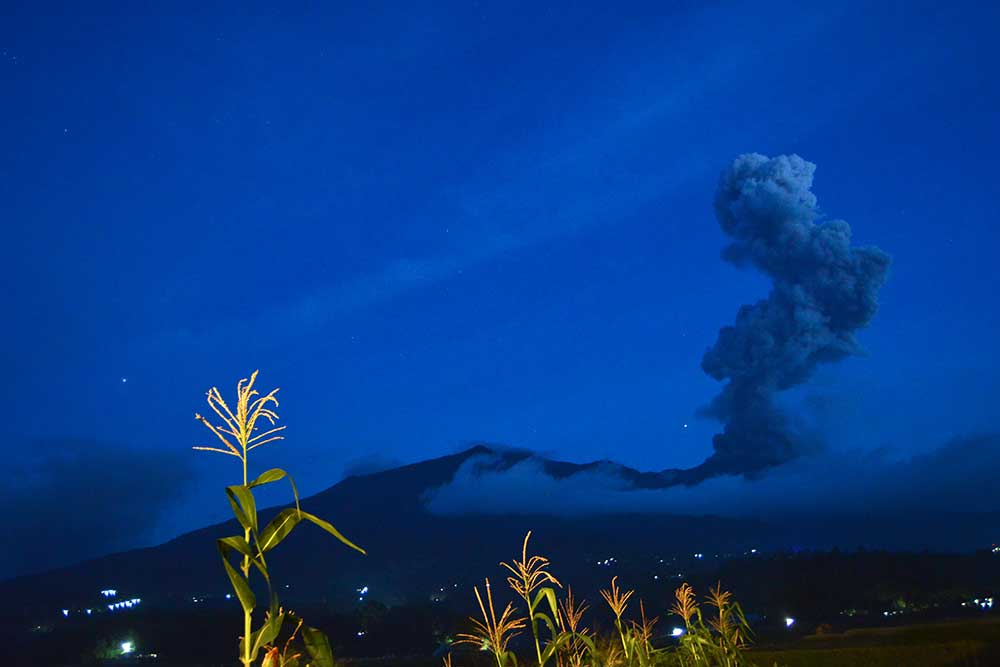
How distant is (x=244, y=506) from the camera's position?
6.75ft

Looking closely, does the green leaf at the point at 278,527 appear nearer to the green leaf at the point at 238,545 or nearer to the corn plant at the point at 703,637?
the green leaf at the point at 238,545

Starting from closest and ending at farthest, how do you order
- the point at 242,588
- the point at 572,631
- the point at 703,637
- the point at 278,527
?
1. the point at 242,588
2. the point at 278,527
3. the point at 572,631
4. the point at 703,637

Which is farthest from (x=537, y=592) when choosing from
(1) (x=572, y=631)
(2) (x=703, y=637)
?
(2) (x=703, y=637)

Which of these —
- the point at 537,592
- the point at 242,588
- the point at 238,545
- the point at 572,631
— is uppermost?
the point at 238,545

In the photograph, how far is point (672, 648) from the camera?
7348 millimetres

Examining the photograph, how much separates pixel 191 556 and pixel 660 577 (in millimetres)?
100746

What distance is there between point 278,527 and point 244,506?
21 centimetres

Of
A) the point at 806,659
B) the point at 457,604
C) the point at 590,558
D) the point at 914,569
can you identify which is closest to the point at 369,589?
the point at 457,604

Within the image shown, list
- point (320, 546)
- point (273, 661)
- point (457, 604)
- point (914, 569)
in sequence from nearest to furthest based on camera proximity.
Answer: point (273, 661), point (914, 569), point (457, 604), point (320, 546)

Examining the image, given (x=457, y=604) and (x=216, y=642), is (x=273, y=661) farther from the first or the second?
(x=457, y=604)

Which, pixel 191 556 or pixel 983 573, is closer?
pixel 983 573

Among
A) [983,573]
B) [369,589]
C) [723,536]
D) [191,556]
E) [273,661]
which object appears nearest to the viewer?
[273,661]

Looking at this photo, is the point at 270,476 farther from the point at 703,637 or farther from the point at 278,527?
the point at 703,637

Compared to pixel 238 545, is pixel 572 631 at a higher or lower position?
lower
